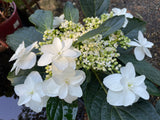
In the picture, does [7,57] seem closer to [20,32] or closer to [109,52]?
[20,32]

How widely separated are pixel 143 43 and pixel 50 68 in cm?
37

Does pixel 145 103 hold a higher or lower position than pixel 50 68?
lower

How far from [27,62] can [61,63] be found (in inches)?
5.8

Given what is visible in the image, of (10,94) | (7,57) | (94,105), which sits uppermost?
(94,105)

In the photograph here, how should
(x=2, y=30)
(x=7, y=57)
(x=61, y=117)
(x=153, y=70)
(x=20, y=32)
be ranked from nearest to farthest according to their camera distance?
(x=61, y=117) → (x=153, y=70) → (x=20, y=32) → (x=2, y=30) → (x=7, y=57)

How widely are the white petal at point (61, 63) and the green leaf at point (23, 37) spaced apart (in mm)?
393

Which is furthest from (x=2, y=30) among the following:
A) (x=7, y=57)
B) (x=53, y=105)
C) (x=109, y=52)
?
(x=109, y=52)

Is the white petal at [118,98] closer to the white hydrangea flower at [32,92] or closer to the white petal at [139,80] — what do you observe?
the white petal at [139,80]

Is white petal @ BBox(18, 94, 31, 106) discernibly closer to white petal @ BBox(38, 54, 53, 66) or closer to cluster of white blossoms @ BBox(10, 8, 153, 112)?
cluster of white blossoms @ BBox(10, 8, 153, 112)

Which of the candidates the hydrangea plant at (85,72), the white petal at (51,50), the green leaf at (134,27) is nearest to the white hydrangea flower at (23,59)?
the hydrangea plant at (85,72)

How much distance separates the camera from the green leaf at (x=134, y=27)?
0.94 metres

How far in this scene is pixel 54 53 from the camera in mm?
574

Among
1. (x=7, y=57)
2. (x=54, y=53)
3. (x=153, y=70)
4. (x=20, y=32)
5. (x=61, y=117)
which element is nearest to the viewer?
(x=54, y=53)

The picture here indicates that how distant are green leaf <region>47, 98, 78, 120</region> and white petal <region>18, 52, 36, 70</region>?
0.16m
